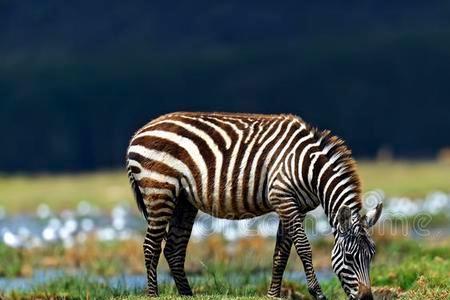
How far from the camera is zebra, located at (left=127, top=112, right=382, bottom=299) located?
15.2 m

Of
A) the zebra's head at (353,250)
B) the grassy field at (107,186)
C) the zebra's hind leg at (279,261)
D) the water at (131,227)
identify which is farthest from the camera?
the grassy field at (107,186)

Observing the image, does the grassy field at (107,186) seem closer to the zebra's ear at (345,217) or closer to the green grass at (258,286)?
the green grass at (258,286)

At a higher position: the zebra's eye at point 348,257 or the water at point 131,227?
the zebra's eye at point 348,257

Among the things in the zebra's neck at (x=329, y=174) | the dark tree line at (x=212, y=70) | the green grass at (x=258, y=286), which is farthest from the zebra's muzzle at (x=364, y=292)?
the dark tree line at (x=212, y=70)

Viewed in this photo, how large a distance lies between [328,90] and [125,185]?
3765cm

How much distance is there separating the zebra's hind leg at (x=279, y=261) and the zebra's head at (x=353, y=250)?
1010mm

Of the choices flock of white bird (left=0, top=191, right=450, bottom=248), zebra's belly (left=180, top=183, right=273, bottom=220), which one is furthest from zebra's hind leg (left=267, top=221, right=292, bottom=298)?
flock of white bird (left=0, top=191, right=450, bottom=248)

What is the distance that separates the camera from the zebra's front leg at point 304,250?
1517cm

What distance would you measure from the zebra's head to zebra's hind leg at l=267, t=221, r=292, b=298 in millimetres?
1010

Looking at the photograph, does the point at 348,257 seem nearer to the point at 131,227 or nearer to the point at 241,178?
the point at 241,178

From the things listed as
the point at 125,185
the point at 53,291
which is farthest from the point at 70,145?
the point at 53,291

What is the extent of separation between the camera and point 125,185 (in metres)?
42.2

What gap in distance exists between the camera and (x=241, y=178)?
51.4ft

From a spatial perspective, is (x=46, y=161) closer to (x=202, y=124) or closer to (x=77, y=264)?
(x=77, y=264)
